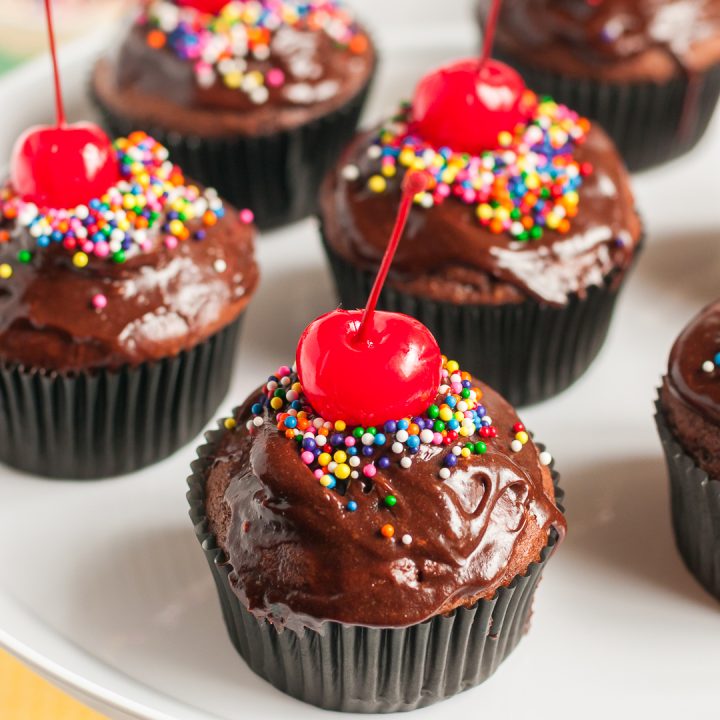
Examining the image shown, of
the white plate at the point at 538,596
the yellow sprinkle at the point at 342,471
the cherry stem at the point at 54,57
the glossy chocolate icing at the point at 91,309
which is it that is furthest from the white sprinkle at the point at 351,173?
the yellow sprinkle at the point at 342,471

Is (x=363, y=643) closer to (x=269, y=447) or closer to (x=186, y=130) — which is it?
(x=269, y=447)

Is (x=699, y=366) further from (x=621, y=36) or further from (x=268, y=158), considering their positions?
(x=268, y=158)

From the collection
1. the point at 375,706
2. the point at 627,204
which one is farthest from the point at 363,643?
the point at 627,204

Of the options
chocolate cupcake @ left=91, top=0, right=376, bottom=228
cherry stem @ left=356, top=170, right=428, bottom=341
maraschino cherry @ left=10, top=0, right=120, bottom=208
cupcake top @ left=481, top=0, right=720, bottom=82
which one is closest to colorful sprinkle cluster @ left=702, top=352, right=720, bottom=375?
cherry stem @ left=356, top=170, right=428, bottom=341

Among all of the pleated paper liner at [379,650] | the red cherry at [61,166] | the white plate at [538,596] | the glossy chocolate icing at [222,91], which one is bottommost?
the white plate at [538,596]

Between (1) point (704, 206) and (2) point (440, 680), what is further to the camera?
(1) point (704, 206)

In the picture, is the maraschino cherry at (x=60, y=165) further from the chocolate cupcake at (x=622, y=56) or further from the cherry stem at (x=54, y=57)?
the chocolate cupcake at (x=622, y=56)
